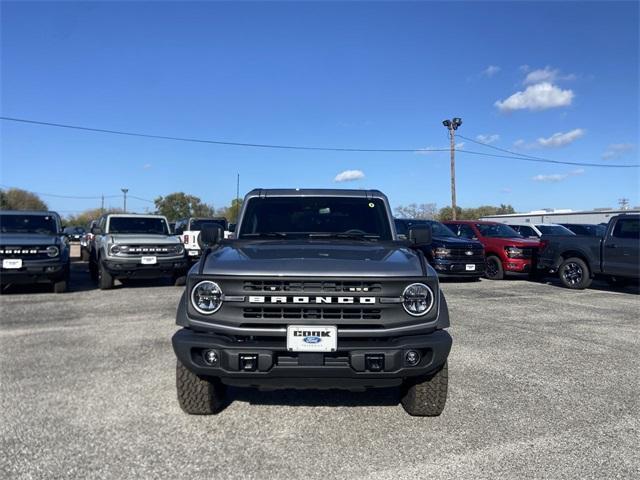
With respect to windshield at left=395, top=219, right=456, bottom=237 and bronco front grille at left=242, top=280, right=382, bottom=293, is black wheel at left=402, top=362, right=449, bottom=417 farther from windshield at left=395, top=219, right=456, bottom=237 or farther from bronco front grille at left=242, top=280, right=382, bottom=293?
windshield at left=395, top=219, right=456, bottom=237

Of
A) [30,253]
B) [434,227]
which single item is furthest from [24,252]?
[434,227]

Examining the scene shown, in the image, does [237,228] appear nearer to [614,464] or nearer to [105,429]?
[105,429]

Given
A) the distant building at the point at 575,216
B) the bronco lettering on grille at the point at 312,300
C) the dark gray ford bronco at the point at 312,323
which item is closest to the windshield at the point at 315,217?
the dark gray ford bronco at the point at 312,323

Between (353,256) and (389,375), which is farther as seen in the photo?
(353,256)

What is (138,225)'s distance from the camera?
1214 centimetres

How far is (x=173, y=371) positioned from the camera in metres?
4.85

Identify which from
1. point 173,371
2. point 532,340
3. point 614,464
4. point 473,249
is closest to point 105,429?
point 173,371

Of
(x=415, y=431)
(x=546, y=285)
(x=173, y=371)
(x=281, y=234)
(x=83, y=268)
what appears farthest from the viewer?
(x=83, y=268)

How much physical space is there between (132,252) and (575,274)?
406 inches

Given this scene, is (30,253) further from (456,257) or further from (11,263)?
(456,257)

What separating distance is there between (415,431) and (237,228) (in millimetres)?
2379

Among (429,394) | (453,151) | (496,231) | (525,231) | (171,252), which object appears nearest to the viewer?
(429,394)

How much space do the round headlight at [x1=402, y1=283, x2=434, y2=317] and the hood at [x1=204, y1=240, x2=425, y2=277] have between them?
93 mm

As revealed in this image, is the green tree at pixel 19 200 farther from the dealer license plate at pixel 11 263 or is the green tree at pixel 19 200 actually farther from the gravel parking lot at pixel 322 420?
the gravel parking lot at pixel 322 420
